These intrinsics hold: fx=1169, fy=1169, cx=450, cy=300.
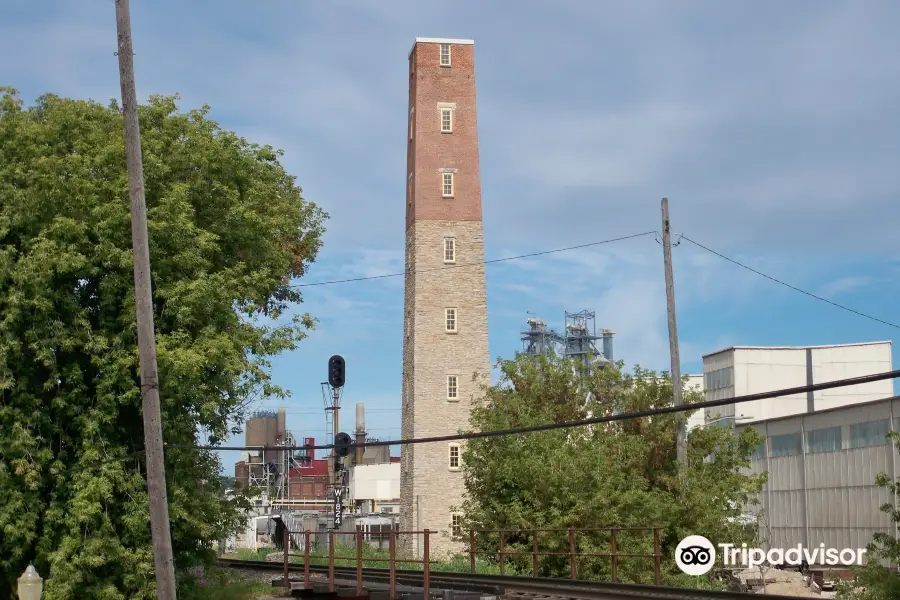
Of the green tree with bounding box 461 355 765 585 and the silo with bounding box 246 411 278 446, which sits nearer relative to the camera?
the green tree with bounding box 461 355 765 585

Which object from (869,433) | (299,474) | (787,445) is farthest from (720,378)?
(299,474)

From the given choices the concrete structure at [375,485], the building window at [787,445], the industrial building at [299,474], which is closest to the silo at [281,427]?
the industrial building at [299,474]

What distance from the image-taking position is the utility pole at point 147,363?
1814 cm

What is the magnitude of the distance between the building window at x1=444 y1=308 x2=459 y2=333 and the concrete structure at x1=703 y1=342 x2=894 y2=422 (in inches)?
870

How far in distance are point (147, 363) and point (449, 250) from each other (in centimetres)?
3917

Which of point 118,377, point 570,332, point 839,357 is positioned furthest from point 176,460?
point 570,332

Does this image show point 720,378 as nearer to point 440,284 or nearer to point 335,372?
point 440,284

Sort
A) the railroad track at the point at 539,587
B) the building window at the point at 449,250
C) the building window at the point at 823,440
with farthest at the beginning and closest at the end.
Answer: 1. the building window at the point at 449,250
2. the building window at the point at 823,440
3. the railroad track at the point at 539,587

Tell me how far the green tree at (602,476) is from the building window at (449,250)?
36.9 feet

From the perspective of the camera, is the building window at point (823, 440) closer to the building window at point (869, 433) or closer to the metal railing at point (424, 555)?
the building window at point (869, 433)

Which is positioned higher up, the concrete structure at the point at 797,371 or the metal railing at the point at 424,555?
the concrete structure at the point at 797,371

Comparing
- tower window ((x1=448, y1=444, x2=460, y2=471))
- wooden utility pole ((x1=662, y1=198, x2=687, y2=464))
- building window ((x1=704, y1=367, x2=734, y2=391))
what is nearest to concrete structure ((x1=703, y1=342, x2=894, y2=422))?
building window ((x1=704, y1=367, x2=734, y2=391))

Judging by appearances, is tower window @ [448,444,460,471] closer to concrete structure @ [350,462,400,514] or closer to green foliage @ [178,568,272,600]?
green foliage @ [178,568,272,600]

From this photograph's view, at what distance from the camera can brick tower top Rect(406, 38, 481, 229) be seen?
189ft
